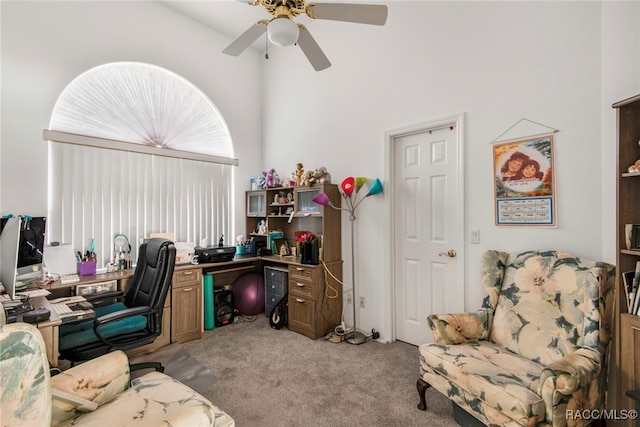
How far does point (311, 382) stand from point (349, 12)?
2.64m

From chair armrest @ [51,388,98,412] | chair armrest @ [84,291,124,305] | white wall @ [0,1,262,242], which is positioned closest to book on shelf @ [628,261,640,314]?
chair armrest @ [51,388,98,412]

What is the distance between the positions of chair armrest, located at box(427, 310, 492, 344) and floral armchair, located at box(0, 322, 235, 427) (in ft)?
4.62

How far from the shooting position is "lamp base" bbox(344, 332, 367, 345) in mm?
3068

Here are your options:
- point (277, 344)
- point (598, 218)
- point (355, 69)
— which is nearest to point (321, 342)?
point (277, 344)

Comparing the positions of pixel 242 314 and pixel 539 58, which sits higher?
pixel 539 58

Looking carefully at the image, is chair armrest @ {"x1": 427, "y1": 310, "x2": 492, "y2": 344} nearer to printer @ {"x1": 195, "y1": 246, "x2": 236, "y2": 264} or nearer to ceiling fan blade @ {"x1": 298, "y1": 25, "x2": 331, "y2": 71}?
ceiling fan blade @ {"x1": 298, "y1": 25, "x2": 331, "y2": 71}

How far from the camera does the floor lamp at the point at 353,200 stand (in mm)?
3084

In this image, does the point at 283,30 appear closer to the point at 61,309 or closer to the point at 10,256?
the point at 10,256

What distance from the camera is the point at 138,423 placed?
127cm

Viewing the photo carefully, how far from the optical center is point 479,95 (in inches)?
100

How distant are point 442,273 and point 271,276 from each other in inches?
79.3

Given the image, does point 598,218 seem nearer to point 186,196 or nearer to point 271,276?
point 271,276

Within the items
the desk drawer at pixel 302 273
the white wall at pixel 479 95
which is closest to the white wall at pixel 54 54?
the white wall at pixel 479 95

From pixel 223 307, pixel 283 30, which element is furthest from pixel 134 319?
pixel 283 30
